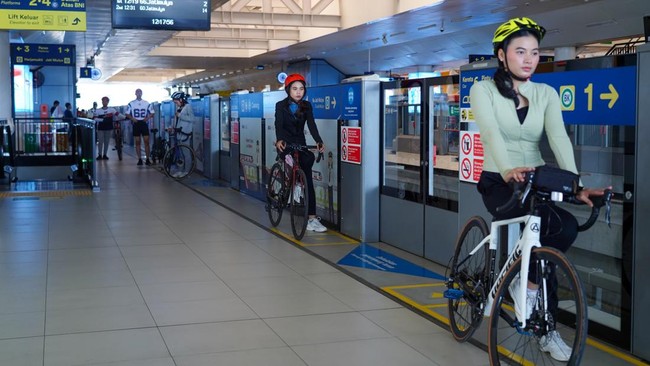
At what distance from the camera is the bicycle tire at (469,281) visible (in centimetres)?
432

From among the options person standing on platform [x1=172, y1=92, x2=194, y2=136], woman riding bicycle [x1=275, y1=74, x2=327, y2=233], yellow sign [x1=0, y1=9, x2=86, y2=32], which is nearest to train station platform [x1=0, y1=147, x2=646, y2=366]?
woman riding bicycle [x1=275, y1=74, x2=327, y2=233]

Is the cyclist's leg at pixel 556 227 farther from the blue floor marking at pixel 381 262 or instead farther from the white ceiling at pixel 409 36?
the white ceiling at pixel 409 36

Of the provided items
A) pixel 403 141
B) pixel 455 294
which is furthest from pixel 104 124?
pixel 455 294

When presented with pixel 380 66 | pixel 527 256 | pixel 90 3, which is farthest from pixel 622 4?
pixel 380 66

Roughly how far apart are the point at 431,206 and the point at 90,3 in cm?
1103

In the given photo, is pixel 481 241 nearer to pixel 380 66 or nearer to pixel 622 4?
pixel 622 4

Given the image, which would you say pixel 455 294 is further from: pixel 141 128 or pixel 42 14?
pixel 141 128

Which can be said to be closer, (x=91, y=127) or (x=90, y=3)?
(x=91, y=127)

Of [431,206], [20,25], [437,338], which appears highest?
[20,25]

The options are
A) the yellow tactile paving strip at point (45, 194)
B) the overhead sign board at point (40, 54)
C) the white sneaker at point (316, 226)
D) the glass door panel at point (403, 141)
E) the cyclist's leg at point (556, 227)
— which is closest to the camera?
the cyclist's leg at point (556, 227)

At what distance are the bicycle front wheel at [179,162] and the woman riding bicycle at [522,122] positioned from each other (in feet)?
38.8

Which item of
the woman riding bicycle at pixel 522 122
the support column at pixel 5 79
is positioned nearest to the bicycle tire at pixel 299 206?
the woman riding bicycle at pixel 522 122

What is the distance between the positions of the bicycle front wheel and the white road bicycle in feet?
37.1

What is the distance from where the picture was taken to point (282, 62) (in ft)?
122
